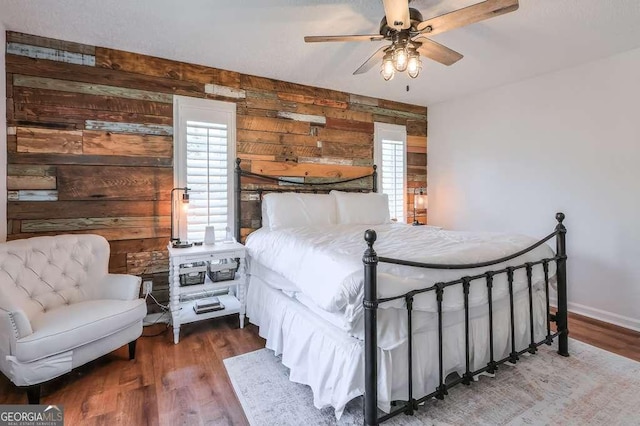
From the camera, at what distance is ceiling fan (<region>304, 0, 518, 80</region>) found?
6.11 feet

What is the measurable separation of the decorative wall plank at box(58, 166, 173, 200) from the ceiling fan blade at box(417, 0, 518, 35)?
265 centimetres

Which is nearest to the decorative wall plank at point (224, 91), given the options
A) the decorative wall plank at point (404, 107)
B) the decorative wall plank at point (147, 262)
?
the decorative wall plank at point (147, 262)

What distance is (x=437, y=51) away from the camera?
241 centimetres

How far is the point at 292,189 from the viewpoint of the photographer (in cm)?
402

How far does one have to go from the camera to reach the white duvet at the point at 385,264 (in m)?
1.71

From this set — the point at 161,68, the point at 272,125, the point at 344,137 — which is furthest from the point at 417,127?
the point at 161,68

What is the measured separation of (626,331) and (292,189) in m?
3.61

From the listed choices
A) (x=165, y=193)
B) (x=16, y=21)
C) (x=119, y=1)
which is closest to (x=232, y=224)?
(x=165, y=193)

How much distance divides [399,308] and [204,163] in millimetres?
2554

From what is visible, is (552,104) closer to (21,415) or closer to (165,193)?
(165,193)

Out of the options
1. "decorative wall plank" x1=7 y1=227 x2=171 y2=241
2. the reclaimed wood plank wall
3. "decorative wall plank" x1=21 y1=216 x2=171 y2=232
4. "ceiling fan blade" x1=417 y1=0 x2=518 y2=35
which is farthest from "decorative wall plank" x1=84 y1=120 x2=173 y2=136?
"ceiling fan blade" x1=417 y1=0 x2=518 y2=35

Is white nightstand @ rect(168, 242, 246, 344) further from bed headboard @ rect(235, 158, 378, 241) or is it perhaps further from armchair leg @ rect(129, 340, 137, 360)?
bed headboard @ rect(235, 158, 378, 241)

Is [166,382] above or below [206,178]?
below

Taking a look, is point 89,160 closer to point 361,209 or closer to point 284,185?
point 284,185
